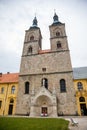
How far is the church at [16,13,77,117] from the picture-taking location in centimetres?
2089

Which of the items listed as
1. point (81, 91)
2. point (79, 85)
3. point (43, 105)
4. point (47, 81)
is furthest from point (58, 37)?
point (43, 105)

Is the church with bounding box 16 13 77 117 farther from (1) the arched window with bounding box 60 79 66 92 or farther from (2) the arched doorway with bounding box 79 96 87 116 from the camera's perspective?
(2) the arched doorway with bounding box 79 96 87 116

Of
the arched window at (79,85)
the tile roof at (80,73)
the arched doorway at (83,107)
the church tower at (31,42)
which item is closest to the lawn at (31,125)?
the arched doorway at (83,107)

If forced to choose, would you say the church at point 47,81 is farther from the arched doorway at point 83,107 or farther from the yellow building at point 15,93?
the arched doorway at point 83,107

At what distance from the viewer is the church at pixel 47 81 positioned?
2089 cm

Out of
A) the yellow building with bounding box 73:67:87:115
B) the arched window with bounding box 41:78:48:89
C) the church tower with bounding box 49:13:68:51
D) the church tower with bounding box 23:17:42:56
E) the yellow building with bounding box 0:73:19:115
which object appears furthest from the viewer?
the church tower with bounding box 23:17:42:56

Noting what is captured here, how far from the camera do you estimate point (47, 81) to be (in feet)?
77.4

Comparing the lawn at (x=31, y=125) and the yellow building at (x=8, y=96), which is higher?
the yellow building at (x=8, y=96)

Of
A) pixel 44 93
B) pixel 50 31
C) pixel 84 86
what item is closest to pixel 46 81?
pixel 44 93

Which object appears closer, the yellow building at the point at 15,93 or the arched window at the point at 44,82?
the yellow building at the point at 15,93

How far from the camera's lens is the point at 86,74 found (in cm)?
2436

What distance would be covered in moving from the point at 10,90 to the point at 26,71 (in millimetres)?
5645

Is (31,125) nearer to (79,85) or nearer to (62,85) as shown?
(62,85)

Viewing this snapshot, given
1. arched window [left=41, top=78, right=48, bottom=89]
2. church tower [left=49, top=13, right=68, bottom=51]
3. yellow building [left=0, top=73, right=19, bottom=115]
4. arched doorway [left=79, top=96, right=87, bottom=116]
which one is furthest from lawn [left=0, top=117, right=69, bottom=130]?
church tower [left=49, top=13, right=68, bottom=51]
